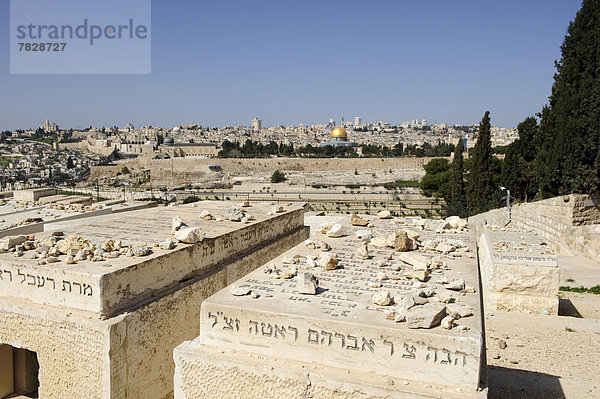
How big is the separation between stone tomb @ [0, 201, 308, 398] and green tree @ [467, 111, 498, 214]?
17.9 meters

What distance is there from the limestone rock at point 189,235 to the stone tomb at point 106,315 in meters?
0.09

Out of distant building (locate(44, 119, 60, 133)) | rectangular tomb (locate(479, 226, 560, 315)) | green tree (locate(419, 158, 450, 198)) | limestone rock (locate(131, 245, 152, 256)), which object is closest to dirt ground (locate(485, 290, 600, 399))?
rectangular tomb (locate(479, 226, 560, 315))

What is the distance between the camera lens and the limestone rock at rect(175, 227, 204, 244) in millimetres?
5152

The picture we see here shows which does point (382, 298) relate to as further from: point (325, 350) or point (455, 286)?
point (455, 286)

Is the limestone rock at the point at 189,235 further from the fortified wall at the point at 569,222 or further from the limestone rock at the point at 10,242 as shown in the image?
the fortified wall at the point at 569,222

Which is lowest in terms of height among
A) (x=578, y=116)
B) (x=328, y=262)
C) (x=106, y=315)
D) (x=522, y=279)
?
(x=522, y=279)

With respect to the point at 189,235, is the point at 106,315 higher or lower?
lower

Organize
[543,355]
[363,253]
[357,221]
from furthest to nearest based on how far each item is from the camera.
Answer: [357,221]
[543,355]
[363,253]

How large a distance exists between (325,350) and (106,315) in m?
2.11

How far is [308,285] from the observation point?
3574 millimetres

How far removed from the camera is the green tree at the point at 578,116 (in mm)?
12789

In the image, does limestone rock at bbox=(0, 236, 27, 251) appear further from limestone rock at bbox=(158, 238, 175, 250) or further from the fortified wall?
the fortified wall

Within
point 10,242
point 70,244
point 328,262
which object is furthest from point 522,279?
point 10,242

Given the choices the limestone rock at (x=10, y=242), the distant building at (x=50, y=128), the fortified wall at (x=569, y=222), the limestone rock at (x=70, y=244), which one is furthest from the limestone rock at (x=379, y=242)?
the distant building at (x=50, y=128)
